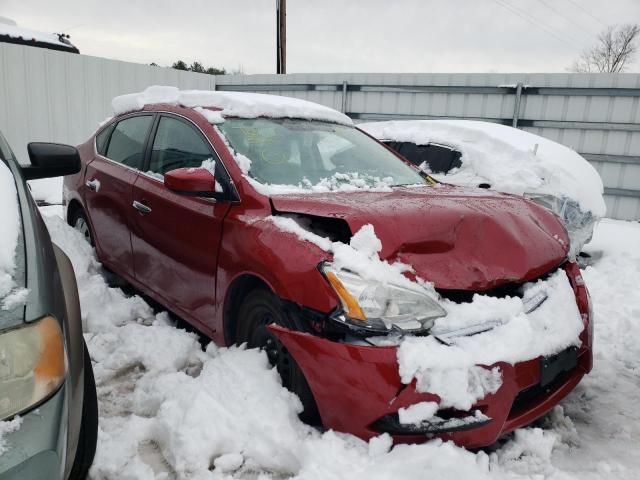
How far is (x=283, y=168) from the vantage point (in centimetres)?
283

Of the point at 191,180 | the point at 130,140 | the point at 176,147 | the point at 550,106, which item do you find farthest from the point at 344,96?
the point at 191,180

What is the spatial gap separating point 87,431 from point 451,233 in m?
1.61

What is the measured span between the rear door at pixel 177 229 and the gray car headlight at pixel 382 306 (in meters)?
0.92

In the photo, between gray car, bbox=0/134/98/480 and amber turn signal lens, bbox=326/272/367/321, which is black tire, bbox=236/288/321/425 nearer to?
amber turn signal lens, bbox=326/272/367/321

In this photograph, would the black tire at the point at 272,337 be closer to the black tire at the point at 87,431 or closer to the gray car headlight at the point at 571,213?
the black tire at the point at 87,431

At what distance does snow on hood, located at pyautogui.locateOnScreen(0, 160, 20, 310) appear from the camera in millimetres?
1362

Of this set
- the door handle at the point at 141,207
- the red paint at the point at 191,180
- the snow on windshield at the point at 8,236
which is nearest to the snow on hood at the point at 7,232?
the snow on windshield at the point at 8,236

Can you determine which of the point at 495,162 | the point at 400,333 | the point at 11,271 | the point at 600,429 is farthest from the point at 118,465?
the point at 495,162

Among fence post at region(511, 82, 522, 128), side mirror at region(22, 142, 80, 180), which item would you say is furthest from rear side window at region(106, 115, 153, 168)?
fence post at region(511, 82, 522, 128)

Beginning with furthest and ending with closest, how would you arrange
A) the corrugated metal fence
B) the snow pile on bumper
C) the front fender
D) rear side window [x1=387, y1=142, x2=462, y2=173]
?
the corrugated metal fence
rear side window [x1=387, y1=142, x2=462, y2=173]
the front fender
the snow pile on bumper

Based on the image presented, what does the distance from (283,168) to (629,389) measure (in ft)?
7.53

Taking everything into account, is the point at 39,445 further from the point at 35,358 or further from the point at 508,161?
the point at 508,161

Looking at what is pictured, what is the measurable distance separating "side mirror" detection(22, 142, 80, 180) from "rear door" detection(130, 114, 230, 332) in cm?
64

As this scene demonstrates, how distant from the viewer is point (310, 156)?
3023mm
